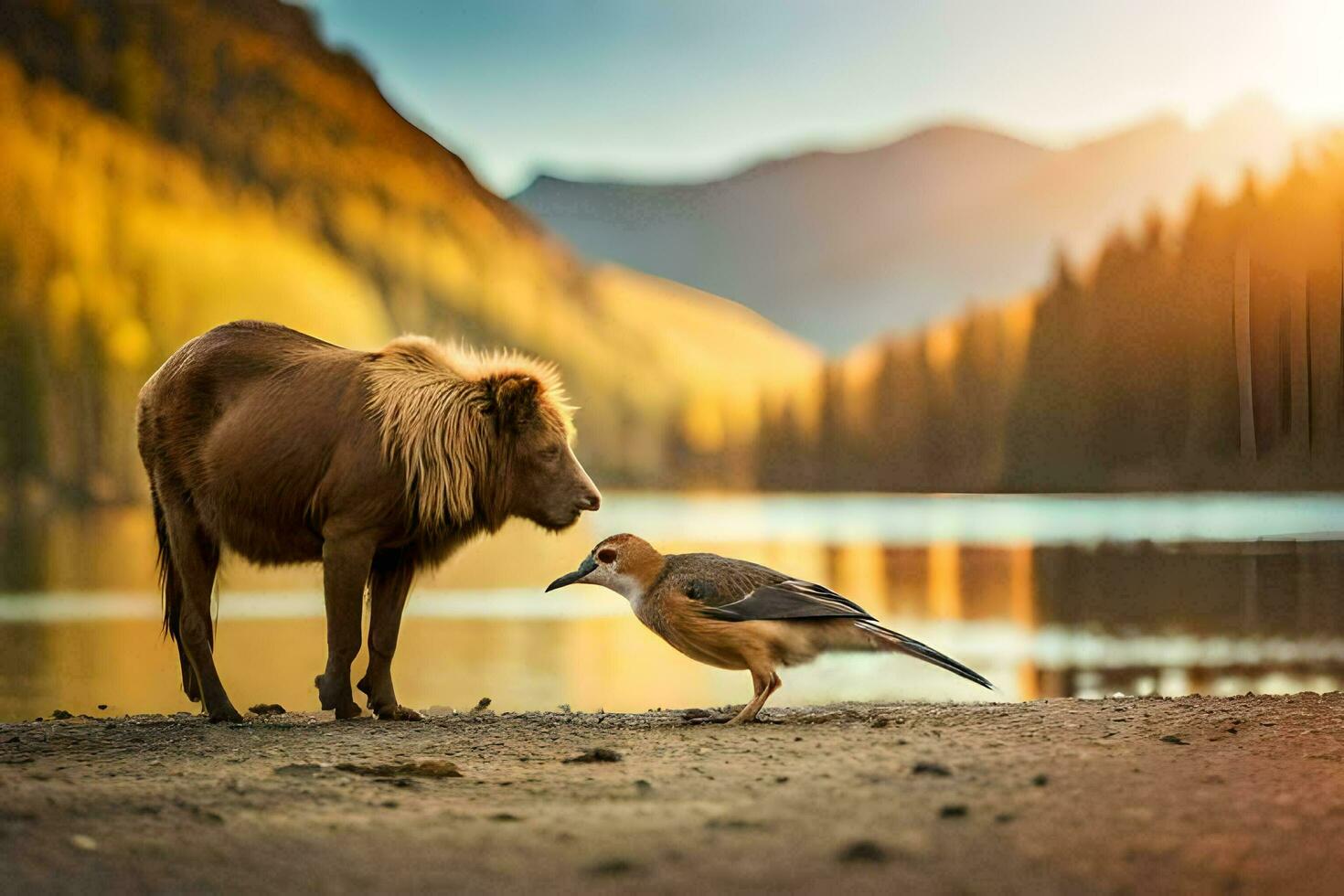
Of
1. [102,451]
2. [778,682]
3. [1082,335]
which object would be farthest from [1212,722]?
[102,451]

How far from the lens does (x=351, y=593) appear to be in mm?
7668

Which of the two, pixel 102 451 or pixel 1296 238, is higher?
pixel 1296 238

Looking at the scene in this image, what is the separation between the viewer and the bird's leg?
6.87 m

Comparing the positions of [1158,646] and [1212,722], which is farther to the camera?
[1158,646]

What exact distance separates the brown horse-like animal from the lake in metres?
0.36

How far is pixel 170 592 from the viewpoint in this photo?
28.0ft

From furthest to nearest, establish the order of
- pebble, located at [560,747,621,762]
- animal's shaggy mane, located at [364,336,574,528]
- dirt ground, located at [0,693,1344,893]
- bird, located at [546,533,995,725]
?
animal's shaggy mane, located at [364,336,574,528] < bird, located at [546,533,995,725] < pebble, located at [560,747,621,762] < dirt ground, located at [0,693,1344,893]

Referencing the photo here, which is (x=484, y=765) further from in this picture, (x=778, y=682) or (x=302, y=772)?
(x=778, y=682)

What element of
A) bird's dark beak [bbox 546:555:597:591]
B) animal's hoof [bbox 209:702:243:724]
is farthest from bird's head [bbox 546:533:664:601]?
animal's hoof [bbox 209:702:243:724]

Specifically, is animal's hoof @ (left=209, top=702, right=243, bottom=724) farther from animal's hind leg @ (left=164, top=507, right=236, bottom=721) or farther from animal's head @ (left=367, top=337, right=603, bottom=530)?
animal's head @ (left=367, top=337, right=603, bottom=530)

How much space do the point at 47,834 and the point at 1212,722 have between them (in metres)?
5.19

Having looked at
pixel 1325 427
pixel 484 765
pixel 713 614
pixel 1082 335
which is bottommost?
pixel 484 765

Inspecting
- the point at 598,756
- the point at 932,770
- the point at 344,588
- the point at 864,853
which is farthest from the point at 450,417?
the point at 864,853

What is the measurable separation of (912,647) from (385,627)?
3103 millimetres
